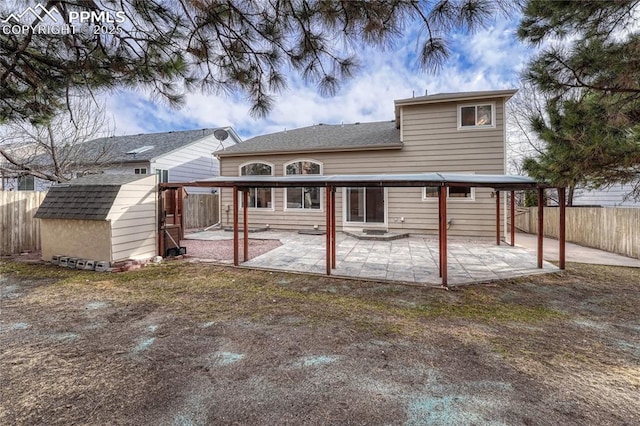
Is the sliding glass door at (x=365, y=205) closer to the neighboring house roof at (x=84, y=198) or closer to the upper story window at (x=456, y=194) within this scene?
the upper story window at (x=456, y=194)

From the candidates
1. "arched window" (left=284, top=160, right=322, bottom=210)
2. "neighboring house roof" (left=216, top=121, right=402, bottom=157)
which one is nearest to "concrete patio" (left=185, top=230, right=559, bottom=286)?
"arched window" (left=284, top=160, right=322, bottom=210)

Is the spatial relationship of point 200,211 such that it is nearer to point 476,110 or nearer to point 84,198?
point 84,198

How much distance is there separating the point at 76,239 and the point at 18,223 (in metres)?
2.77

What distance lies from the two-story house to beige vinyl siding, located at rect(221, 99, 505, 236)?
1.1 inches

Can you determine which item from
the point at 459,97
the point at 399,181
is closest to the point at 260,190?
the point at 399,181

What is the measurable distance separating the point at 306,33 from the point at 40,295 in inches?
215

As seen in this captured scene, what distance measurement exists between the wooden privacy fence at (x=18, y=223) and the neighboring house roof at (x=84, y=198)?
1.50 meters

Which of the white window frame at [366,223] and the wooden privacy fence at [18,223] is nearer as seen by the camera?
the wooden privacy fence at [18,223]

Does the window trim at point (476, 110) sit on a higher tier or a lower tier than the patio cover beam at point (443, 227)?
higher

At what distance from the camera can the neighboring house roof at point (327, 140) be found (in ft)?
34.1

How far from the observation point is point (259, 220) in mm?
11797

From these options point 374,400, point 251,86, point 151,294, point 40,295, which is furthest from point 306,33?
point 40,295

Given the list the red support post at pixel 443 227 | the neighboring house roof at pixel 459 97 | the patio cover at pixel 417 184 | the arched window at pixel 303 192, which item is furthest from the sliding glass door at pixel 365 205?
the red support post at pixel 443 227

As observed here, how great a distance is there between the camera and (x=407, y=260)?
6.62m
